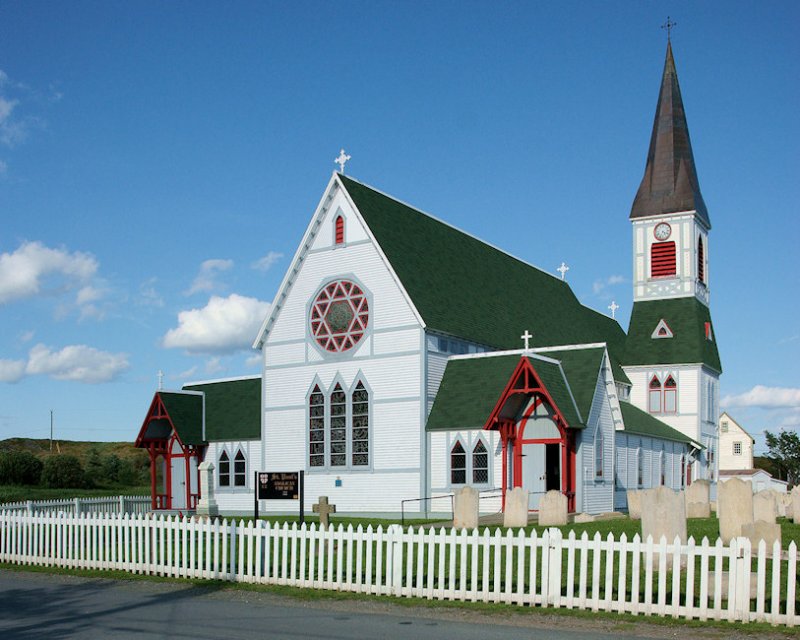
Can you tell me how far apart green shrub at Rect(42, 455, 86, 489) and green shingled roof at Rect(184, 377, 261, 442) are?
2361cm

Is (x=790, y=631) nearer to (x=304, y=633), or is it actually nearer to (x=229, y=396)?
(x=304, y=633)

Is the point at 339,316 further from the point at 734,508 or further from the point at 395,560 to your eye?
the point at 395,560

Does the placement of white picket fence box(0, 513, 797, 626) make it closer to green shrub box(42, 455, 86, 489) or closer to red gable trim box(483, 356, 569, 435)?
red gable trim box(483, 356, 569, 435)

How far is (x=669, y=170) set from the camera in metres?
57.2

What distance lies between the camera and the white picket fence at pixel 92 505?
32.6 m

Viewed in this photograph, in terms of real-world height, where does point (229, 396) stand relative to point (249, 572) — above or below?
above

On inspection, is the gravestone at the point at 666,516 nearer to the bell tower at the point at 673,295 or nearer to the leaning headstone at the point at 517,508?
the leaning headstone at the point at 517,508

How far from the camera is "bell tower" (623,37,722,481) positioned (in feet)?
173

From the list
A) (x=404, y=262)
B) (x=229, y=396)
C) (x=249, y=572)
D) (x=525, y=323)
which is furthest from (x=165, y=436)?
(x=249, y=572)

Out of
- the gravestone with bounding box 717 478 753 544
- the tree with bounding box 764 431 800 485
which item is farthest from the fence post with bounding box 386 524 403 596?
the tree with bounding box 764 431 800 485

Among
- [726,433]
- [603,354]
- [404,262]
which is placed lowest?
[726,433]

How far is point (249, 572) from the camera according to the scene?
1809 cm

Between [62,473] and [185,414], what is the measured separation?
1009 inches

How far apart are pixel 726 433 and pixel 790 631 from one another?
93.7 metres
